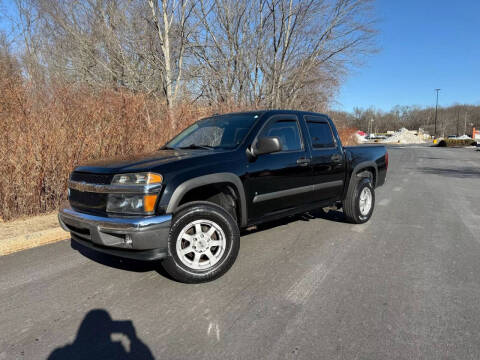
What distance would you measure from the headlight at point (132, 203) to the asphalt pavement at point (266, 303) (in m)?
0.80

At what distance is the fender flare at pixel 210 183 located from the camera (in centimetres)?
291

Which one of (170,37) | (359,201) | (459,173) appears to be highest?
(170,37)

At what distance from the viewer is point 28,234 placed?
171 inches

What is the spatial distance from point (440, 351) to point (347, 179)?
3136 millimetres

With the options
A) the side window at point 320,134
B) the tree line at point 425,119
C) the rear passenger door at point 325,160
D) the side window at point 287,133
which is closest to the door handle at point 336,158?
the rear passenger door at point 325,160

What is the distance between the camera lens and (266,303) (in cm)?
274

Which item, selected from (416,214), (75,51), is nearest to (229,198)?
(416,214)

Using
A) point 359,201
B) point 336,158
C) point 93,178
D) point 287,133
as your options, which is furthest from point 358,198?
point 93,178

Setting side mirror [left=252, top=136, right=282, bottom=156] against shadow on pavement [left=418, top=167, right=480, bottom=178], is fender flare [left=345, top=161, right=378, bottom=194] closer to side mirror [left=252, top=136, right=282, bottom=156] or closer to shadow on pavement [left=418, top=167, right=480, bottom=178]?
side mirror [left=252, top=136, right=282, bottom=156]

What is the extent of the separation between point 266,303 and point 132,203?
1.51 metres

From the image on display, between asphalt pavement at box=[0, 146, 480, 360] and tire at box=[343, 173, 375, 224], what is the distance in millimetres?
637

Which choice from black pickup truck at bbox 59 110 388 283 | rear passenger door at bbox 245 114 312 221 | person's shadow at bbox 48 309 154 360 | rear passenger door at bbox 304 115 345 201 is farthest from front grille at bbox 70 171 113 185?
rear passenger door at bbox 304 115 345 201

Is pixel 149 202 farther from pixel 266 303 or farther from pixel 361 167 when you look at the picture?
pixel 361 167

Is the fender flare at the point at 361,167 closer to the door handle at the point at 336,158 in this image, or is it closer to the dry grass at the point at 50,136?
the door handle at the point at 336,158
